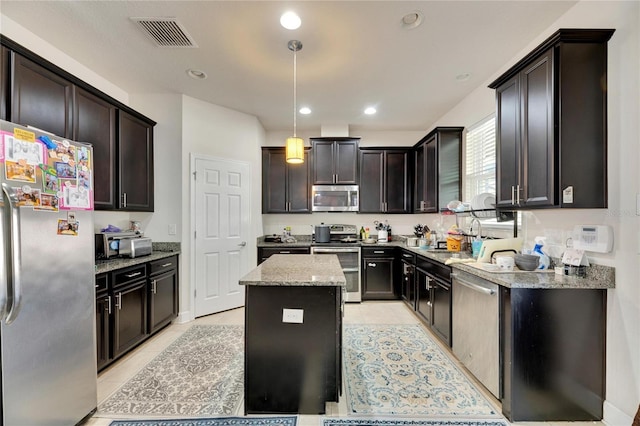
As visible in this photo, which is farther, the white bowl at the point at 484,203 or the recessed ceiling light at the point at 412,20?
the white bowl at the point at 484,203

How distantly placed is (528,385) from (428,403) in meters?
0.66

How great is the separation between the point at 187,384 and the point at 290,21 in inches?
117

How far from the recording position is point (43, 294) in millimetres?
1518

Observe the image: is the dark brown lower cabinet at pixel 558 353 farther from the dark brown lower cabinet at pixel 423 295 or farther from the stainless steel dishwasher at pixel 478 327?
the dark brown lower cabinet at pixel 423 295

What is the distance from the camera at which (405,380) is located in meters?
2.25

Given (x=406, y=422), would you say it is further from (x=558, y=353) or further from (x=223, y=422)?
(x=223, y=422)

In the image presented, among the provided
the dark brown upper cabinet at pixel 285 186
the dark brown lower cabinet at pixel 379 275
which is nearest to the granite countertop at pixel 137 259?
the dark brown upper cabinet at pixel 285 186

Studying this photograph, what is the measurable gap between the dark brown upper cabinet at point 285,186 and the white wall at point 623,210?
349 cm

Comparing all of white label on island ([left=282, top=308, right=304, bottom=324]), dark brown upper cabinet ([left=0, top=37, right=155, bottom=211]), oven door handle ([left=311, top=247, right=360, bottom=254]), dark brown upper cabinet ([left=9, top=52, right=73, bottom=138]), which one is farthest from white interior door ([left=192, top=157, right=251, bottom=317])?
white label on island ([left=282, top=308, right=304, bottom=324])

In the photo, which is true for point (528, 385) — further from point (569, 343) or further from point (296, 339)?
point (296, 339)

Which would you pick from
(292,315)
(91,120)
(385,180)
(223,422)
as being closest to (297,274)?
(292,315)

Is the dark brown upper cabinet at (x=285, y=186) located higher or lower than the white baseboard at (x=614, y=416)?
higher

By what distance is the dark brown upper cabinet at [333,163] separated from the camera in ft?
15.1

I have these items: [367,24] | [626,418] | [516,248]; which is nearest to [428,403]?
[626,418]
